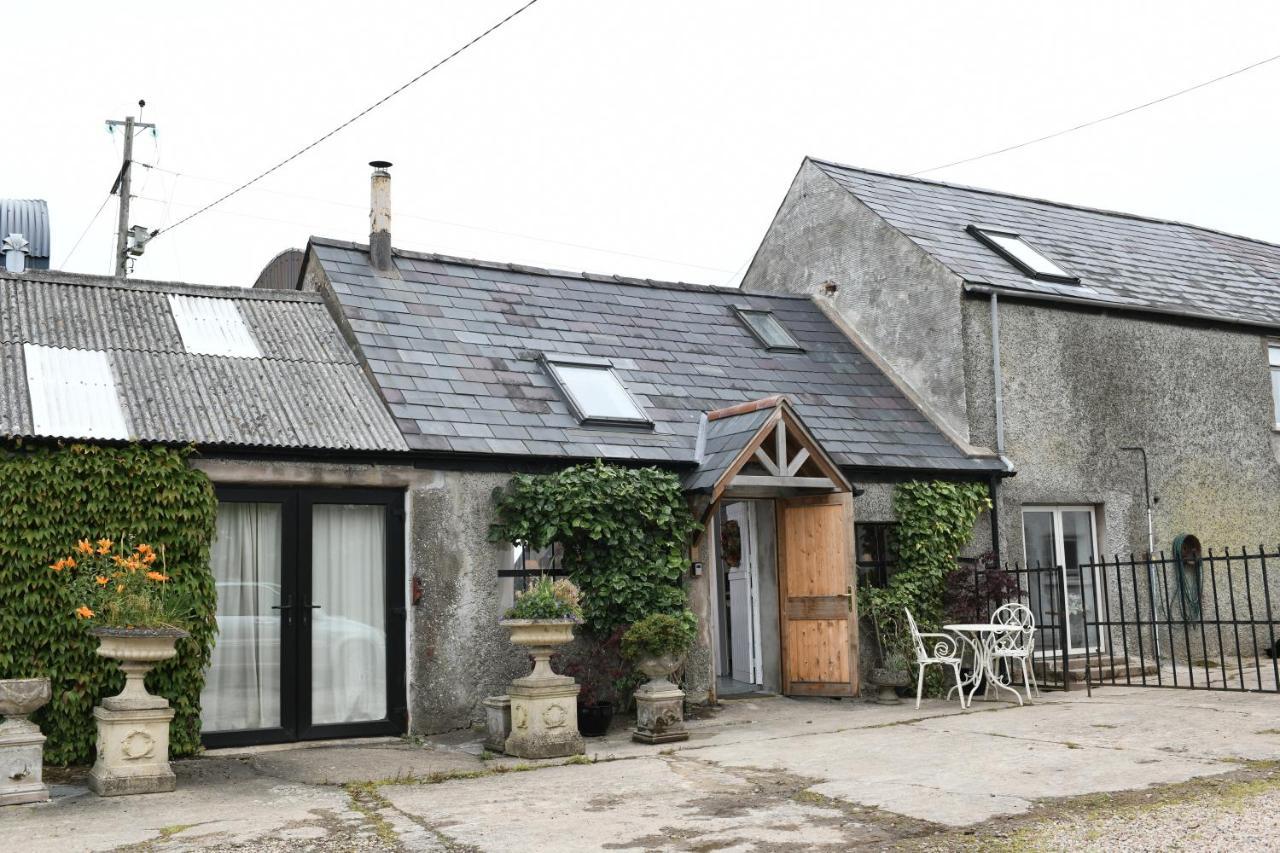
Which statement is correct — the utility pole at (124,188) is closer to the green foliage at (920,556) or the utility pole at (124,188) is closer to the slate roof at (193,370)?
the slate roof at (193,370)

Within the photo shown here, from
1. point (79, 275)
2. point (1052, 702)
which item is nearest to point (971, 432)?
point (1052, 702)

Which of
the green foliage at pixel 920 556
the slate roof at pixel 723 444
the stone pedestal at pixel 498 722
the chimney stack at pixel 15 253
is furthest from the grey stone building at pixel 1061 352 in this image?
the chimney stack at pixel 15 253

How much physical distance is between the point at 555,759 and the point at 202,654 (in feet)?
10.0

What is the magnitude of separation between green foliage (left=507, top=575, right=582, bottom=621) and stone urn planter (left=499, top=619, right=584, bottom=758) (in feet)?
0.23

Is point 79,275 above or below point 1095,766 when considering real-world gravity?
above

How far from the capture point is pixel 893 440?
13.9m

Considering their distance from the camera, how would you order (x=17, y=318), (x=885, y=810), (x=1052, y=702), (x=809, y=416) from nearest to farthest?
(x=885, y=810), (x=17, y=318), (x=1052, y=702), (x=809, y=416)

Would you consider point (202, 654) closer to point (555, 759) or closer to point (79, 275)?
point (555, 759)

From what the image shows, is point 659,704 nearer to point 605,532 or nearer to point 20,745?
point 605,532

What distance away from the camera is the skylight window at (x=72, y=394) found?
9.50 meters

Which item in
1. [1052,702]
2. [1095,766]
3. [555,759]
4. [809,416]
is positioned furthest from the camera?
[809,416]

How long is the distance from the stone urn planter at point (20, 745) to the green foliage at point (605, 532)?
4.13 metres

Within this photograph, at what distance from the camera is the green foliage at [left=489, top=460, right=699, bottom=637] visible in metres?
11.1

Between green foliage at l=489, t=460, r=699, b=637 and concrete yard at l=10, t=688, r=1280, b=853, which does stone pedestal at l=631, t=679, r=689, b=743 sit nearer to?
concrete yard at l=10, t=688, r=1280, b=853
